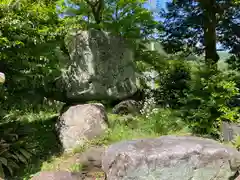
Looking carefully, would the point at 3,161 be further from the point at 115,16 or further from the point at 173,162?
the point at 115,16

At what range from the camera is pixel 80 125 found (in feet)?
23.9

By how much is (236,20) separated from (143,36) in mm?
2795

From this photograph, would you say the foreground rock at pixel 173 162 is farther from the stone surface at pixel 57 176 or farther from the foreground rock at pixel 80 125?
the foreground rock at pixel 80 125

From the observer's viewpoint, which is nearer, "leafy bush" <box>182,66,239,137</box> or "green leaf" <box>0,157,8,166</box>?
"green leaf" <box>0,157,8,166</box>

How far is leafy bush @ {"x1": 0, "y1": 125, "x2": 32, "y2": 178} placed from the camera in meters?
6.32

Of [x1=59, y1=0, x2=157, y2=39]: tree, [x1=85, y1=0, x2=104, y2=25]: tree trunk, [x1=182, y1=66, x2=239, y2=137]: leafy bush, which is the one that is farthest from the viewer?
[x1=85, y1=0, x2=104, y2=25]: tree trunk

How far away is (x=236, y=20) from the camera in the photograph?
33.7 ft

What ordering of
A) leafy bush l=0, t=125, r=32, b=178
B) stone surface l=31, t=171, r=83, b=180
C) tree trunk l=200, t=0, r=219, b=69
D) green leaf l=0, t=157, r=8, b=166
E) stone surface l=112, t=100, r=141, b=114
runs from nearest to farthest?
stone surface l=31, t=171, r=83, b=180
green leaf l=0, t=157, r=8, b=166
leafy bush l=0, t=125, r=32, b=178
stone surface l=112, t=100, r=141, b=114
tree trunk l=200, t=0, r=219, b=69

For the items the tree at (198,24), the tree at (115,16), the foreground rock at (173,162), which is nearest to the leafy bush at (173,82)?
the tree at (198,24)

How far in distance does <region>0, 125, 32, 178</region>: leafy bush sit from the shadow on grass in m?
0.13

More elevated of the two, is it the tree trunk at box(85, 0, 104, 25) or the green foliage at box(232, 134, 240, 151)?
the tree trunk at box(85, 0, 104, 25)

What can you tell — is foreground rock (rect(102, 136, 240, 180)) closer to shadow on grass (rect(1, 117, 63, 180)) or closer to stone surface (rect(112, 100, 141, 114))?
shadow on grass (rect(1, 117, 63, 180))

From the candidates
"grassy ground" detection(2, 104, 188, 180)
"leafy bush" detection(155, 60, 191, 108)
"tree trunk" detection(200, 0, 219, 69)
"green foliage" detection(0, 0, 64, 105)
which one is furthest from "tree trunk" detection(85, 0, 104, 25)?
"grassy ground" detection(2, 104, 188, 180)

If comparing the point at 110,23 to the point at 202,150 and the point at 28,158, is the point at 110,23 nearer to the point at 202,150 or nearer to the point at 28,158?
the point at 28,158
